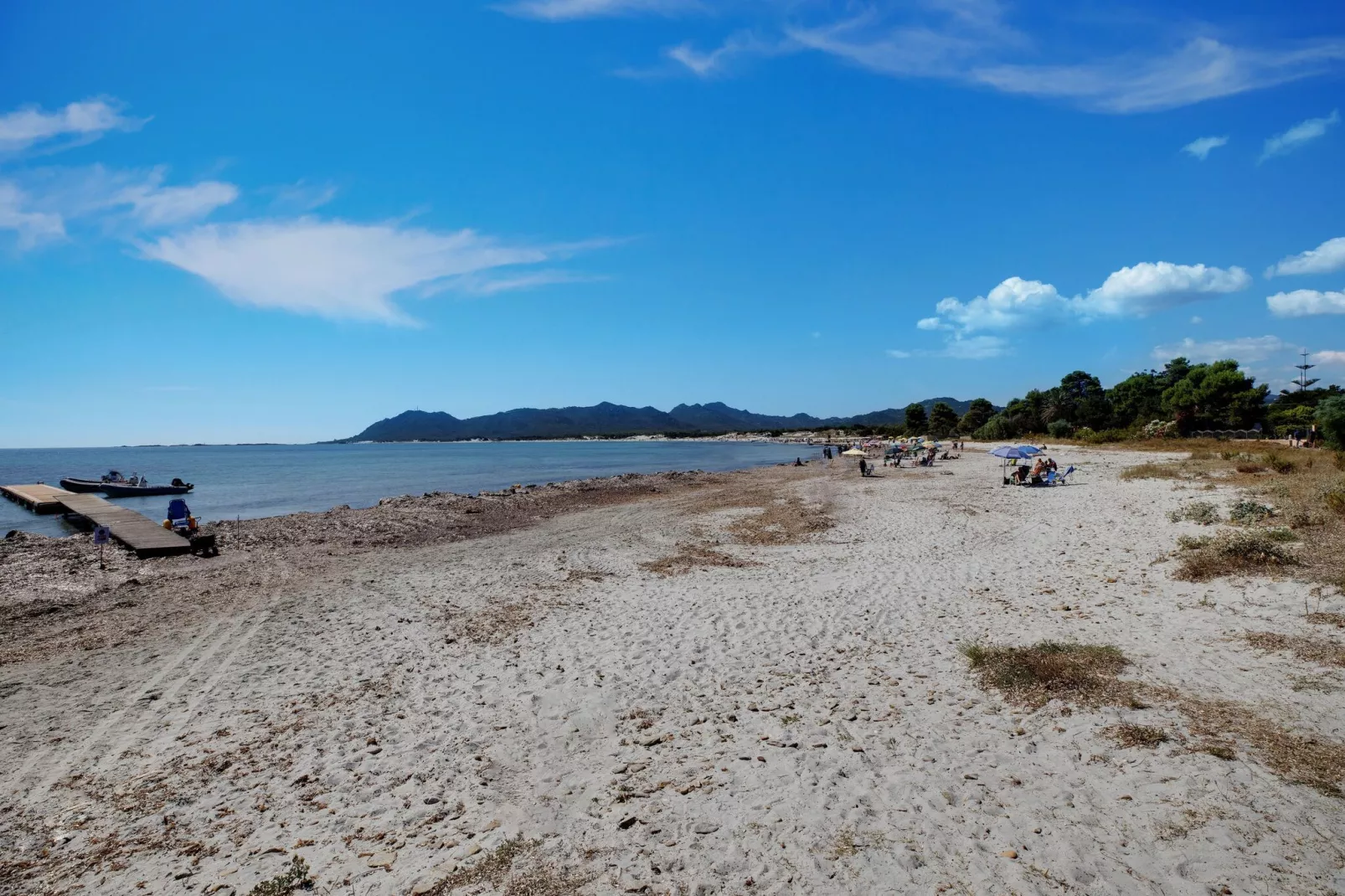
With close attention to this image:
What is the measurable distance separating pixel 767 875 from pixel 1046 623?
268 inches

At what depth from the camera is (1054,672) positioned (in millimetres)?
6832

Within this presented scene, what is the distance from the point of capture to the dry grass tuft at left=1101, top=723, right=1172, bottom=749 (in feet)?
17.5

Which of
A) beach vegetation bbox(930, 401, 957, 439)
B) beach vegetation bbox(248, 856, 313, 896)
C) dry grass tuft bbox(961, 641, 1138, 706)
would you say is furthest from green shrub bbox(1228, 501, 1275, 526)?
beach vegetation bbox(930, 401, 957, 439)

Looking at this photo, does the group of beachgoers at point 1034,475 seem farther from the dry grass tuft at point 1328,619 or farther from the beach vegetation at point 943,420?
the beach vegetation at point 943,420

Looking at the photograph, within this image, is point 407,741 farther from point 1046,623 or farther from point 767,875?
point 1046,623

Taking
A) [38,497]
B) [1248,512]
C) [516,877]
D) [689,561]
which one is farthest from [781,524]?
[38,497]

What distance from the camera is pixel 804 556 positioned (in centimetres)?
1494

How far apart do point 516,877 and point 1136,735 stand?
5.44m

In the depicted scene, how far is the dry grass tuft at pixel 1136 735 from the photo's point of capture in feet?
17.5

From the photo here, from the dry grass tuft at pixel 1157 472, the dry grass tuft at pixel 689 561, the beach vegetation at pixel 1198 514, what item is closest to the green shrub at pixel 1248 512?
the beach vegetation at pixel 1198 514

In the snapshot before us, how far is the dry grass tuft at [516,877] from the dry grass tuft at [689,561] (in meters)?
9.19

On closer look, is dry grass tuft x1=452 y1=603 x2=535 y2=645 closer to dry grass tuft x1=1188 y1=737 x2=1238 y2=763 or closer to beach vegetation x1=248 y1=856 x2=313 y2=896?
beach vegetation x1=248 y1=856 x2=313 y2=896

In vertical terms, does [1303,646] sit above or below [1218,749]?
above

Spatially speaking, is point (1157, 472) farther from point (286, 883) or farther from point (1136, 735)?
point (286, 883)
